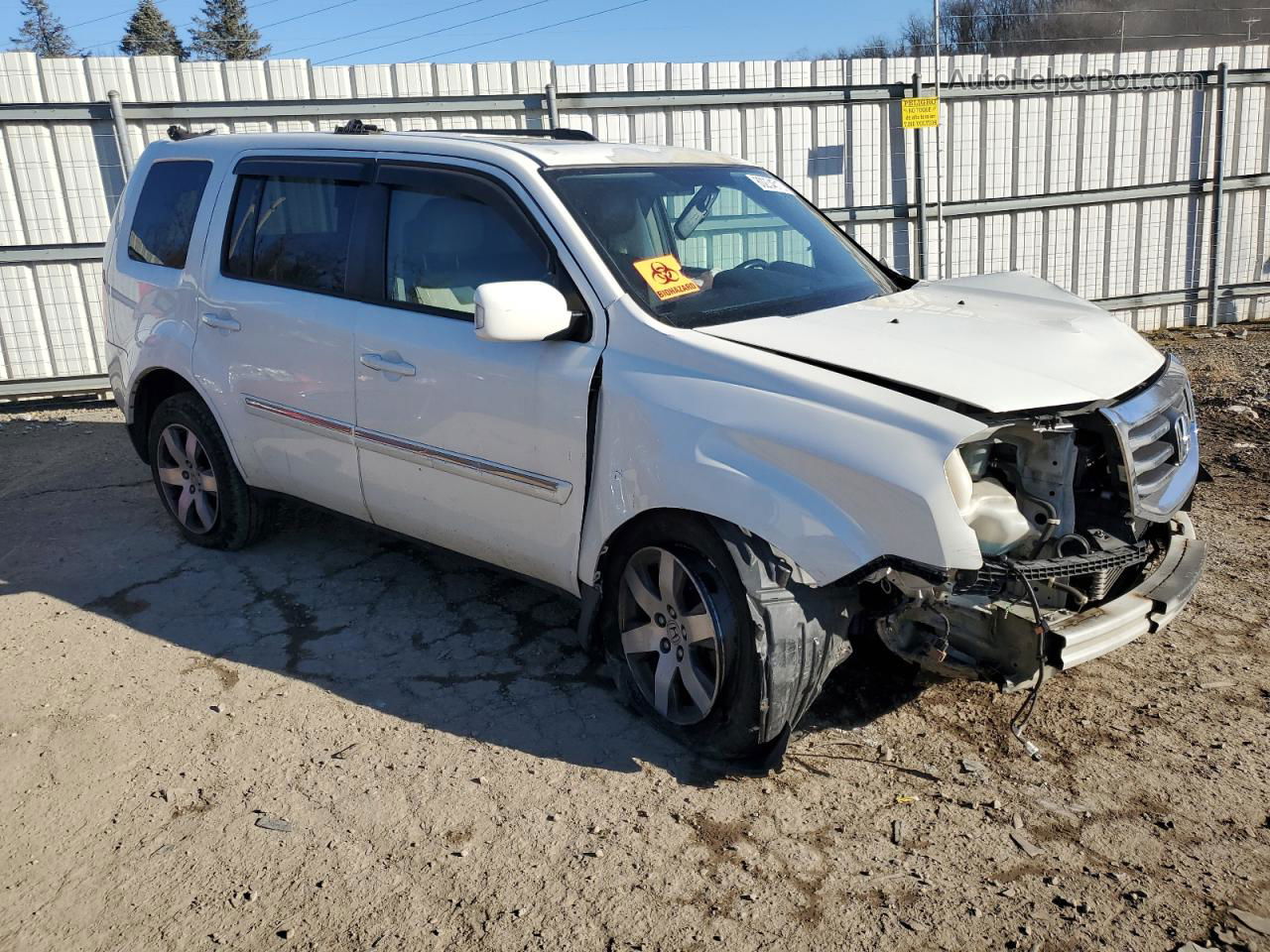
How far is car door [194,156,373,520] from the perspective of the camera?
4.30m

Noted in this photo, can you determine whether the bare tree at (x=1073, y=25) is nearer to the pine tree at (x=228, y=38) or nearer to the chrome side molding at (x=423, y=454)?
the chrome side molding at (x=423, y=454)

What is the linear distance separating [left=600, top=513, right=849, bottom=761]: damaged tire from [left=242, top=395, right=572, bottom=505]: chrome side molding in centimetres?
35

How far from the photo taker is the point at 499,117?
908 centimetres

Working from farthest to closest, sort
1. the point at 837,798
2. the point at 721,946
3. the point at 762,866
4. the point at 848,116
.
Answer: the point at 848,116 → the point at 837,798 → the point at 762,866 → the point at 721,946

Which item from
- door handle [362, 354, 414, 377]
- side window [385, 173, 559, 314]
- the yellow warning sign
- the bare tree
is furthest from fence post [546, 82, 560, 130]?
the bare tree

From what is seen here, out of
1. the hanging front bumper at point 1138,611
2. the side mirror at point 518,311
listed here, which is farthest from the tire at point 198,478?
the hanging front bumper at point 1138,611

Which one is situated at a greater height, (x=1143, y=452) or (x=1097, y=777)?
(x=1143, y=452)

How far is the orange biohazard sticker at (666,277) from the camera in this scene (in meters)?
3.61

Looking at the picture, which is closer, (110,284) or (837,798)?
(837,798)

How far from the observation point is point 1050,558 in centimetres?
313

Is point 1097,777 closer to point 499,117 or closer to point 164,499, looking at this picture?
point 164,499

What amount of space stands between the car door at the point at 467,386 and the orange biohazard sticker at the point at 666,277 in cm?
24

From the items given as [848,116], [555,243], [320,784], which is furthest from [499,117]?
[320,784]

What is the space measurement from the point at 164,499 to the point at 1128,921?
475 cm
